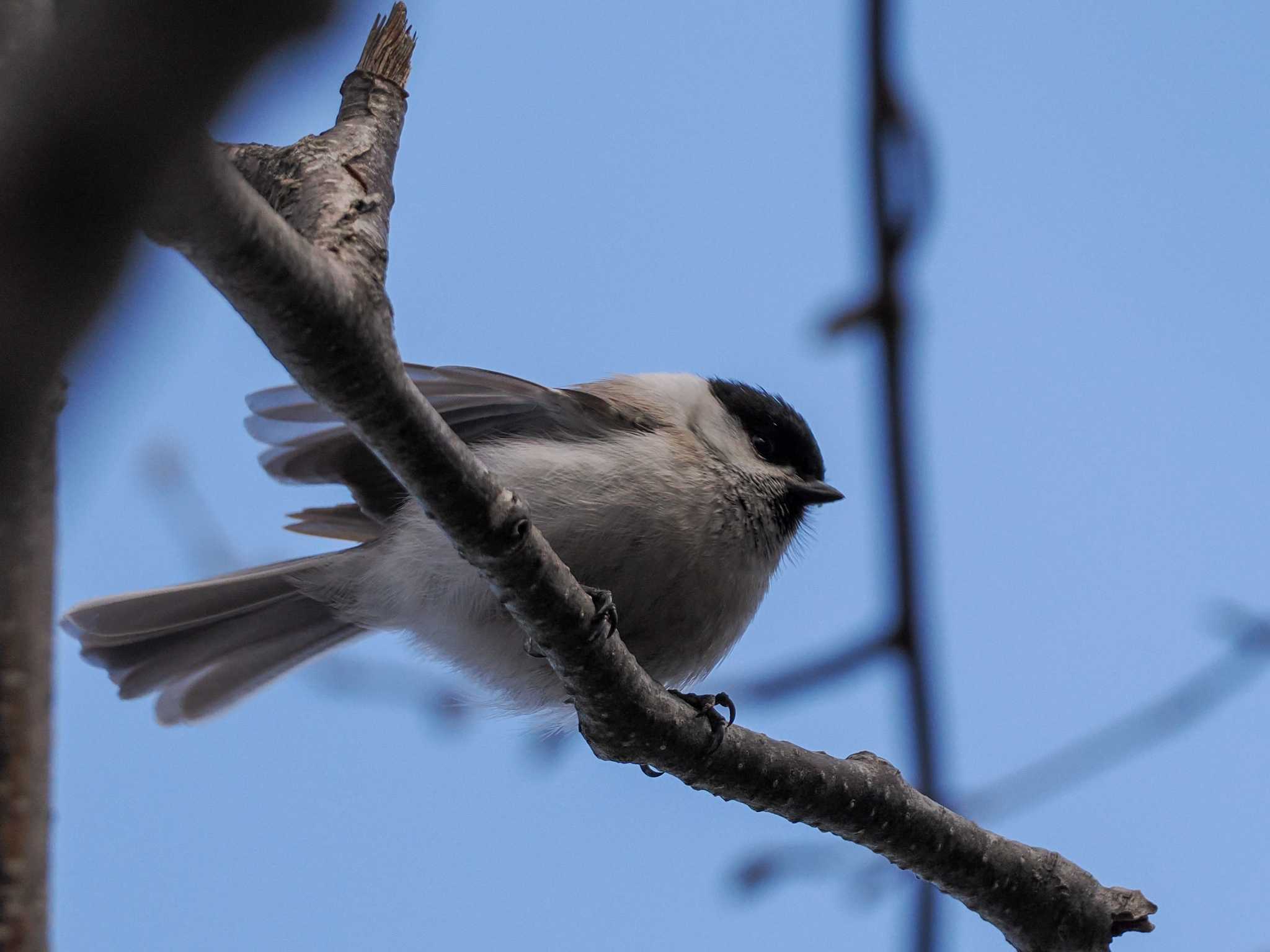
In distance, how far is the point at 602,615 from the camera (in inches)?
80.6

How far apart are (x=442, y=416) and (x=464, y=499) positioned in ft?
3.73

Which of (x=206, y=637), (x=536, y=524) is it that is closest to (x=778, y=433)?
(x=536, y=524)

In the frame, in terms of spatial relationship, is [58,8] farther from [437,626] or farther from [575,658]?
[437,626]

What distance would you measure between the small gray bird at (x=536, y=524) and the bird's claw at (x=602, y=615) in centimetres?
61

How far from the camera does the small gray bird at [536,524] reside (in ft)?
9.02

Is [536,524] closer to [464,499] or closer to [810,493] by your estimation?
[810,493]

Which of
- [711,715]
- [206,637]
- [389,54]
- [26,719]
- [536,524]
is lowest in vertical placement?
[26,719]

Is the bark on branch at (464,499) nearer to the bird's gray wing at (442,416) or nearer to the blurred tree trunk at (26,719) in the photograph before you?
the blurred tree trunk at (26,719)

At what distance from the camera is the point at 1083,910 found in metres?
2.39

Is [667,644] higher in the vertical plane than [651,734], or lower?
higher

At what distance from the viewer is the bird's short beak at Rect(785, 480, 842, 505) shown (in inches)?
126

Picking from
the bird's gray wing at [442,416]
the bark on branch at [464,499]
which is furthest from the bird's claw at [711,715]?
the bird's gray wing at [442,416]

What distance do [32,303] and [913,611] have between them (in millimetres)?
1118

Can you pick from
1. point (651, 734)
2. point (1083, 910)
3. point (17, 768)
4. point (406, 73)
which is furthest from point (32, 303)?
point (406, 73)
